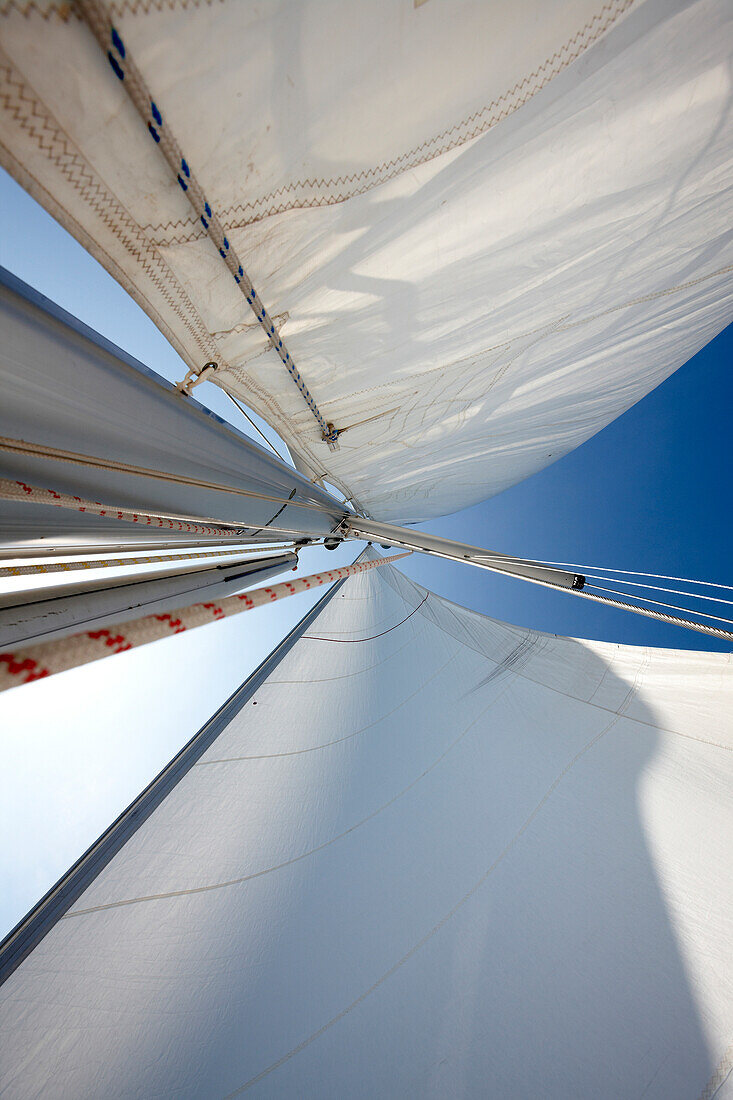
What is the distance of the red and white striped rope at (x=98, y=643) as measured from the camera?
0.52m

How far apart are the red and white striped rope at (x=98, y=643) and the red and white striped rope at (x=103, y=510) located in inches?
14.6

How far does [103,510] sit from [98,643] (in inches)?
21.9

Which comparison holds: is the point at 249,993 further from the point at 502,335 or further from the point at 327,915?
the point at 502,335

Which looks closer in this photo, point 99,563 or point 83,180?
point 83,180

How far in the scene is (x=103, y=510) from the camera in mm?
1047

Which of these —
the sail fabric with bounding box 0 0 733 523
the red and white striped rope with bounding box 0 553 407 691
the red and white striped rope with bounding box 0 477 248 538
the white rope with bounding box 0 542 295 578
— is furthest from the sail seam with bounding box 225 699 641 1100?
the sail fabric with bounding box 0 0 733 523

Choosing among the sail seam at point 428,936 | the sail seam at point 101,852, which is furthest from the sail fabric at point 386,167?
the sail seam at point 428,936

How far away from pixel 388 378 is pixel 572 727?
2180mm

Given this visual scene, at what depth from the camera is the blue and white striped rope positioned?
1.86 ft

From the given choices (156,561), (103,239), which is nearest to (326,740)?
(156,561)

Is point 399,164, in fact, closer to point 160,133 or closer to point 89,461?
point 160,133

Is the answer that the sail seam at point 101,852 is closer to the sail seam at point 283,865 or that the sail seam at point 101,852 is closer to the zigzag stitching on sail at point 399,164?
the sail seam at point 283,865

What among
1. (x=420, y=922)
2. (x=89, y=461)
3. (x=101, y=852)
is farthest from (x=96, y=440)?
(x=420, y=922)

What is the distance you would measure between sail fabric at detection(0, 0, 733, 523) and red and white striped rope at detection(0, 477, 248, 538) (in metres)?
0.61
